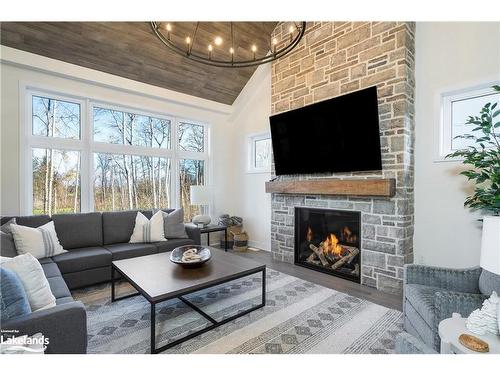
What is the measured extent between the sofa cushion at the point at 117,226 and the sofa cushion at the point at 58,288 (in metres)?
1.24

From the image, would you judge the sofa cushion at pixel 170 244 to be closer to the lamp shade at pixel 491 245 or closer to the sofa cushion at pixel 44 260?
the sofa cushion at pixel 44 260

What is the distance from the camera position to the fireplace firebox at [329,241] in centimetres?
328

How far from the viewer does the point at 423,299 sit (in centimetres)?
175

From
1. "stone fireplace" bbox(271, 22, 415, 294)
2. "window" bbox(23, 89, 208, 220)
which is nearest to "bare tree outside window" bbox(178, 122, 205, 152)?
"window" bbox(23, 89, 208, 220)

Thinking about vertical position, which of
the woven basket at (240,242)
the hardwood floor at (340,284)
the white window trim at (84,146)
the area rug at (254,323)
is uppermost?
the white window trim at (84,146)

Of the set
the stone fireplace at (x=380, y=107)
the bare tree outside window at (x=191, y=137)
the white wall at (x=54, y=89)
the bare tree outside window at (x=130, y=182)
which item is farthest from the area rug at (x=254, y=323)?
the bare tree outside window at (x=191, y=137)

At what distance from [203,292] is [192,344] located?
940 millimetres

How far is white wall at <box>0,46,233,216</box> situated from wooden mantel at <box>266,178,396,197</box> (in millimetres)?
2271

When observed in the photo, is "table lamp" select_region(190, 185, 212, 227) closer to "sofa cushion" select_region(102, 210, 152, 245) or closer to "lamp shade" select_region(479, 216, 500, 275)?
"sofa cushion" select_region(102, 210, 152, 245)

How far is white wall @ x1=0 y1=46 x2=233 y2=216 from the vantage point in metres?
3.13

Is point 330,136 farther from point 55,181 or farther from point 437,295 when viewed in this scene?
point 55,181

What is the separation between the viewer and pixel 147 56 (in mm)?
3811

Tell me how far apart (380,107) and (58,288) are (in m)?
3.70
